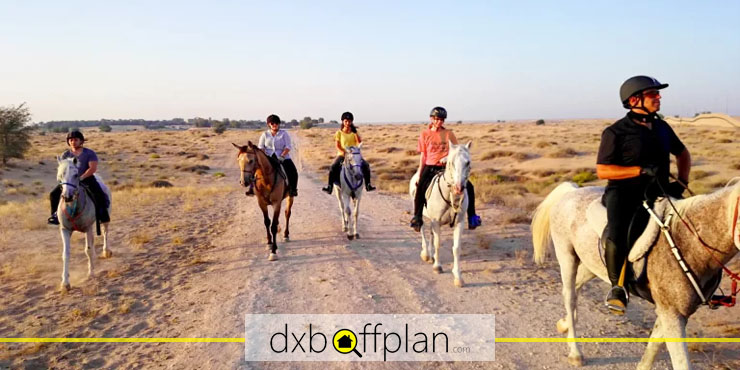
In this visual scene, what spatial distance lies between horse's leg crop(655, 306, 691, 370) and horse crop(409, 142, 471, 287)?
343 cm

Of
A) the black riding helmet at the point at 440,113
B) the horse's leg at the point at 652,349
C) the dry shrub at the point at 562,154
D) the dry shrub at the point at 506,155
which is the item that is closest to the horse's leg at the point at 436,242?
the black riding helmet at the point at 440,113

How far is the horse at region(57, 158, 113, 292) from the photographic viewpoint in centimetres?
743

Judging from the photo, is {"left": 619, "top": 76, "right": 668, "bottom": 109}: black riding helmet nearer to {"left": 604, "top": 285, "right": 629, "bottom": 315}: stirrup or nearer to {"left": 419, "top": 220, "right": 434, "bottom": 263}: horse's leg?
{"left": 604, "top": 285, "right": 629, "bottom": 315}: stirrup

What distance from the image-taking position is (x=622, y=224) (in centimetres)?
393

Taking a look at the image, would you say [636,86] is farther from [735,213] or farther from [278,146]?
[278,146]

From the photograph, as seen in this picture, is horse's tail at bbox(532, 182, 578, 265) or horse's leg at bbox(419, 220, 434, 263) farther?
horse's leg at bbox(419, 220, 434, 263)

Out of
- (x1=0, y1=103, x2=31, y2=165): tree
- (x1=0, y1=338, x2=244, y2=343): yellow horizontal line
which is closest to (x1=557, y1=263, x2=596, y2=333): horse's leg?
(x1=0, y1=338, x2=244, y2=343): yellow horizontal line

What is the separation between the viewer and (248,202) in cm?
1670

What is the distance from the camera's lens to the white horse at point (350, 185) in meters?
10.6

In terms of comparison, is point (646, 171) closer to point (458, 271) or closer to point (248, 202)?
point (458, 271)

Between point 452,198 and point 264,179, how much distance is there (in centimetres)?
432

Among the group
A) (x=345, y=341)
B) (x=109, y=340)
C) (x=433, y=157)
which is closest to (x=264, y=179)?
(x=433, y=157)

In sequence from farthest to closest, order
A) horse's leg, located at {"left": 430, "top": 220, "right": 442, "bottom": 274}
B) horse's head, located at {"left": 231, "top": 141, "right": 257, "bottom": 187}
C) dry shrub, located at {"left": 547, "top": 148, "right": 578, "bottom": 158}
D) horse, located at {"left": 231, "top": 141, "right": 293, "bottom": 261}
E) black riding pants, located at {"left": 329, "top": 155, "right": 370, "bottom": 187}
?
dry shrub, located at {"left": 547, "top": 148, "right": 578, "bottom": 158}
black riding pants, located at {"left": 329, "top": 155, "right": 370, "bottom": 187}
horse, located at {"left": 231, "top": 141, "right": 293, "bottom": 261}
horse's head, located at {"left": 231, "top": 141, "right": 257, "bottom": 187}
horse's leg, located at {"left": 430, "top": 220, "right": 442, "bottom": 274}

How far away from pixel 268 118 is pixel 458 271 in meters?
5.73
